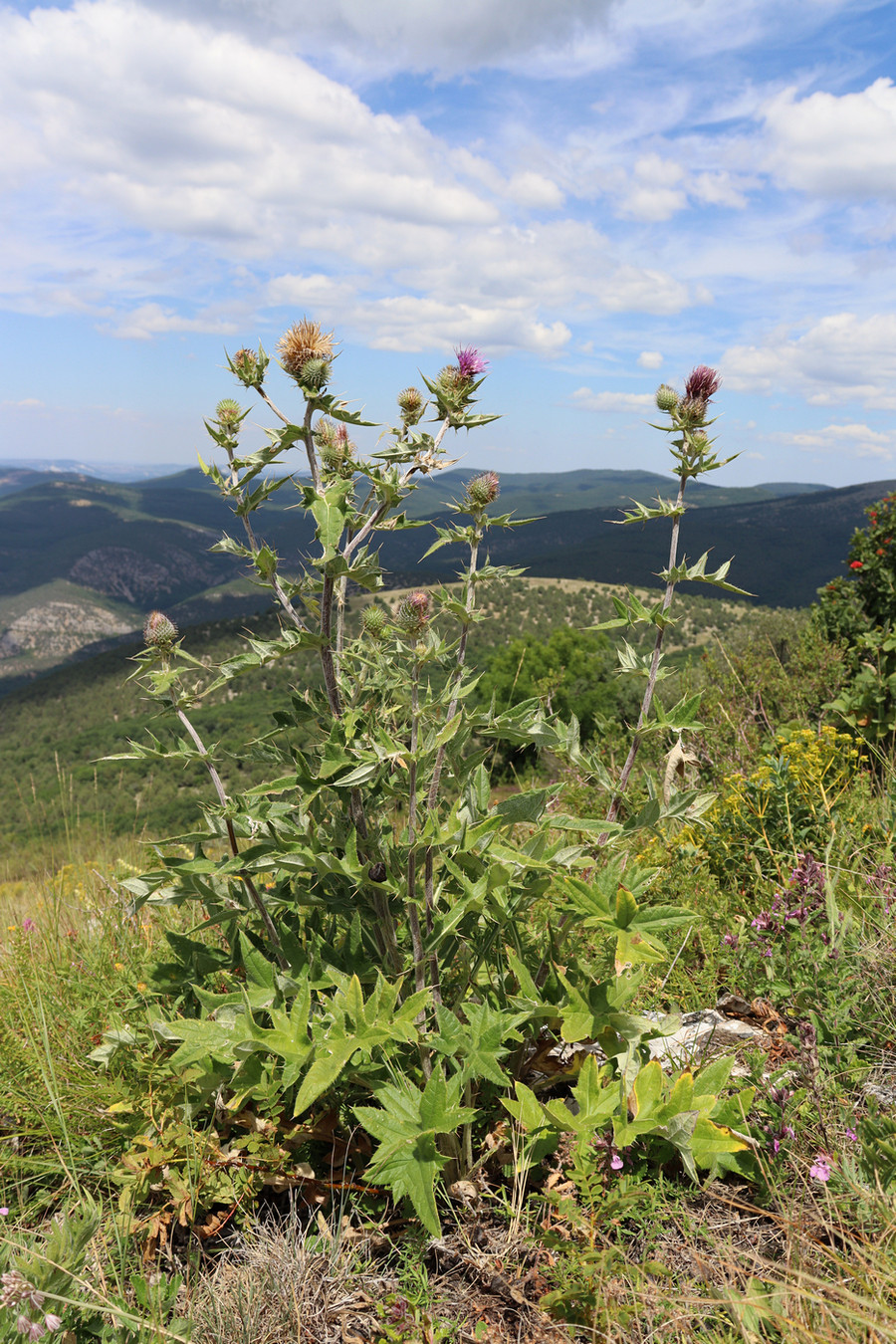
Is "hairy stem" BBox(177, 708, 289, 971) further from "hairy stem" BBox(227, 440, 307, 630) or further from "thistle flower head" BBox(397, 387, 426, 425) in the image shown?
"thistle flower head" BBox(397, 387, 426, 425)

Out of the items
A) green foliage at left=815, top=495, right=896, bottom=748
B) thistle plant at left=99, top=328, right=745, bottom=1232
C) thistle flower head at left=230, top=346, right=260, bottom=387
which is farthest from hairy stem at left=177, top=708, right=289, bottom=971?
green foliage at left=815, top=495, right=896, bottom=748

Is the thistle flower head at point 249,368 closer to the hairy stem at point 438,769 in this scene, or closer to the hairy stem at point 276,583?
the hairy stem at point 276,583

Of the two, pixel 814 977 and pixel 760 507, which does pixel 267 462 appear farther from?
pixel 760 507

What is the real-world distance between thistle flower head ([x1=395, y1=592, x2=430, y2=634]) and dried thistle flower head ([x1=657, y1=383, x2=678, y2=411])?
1428 millimetres

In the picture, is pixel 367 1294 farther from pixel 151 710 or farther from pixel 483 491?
pixel 151 710

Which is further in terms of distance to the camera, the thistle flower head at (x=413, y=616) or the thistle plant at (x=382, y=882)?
the thistle flower head at (x=413, y=616)

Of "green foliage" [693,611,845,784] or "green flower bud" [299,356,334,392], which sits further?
"green foliage" [693,611,845,784]

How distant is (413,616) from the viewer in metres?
2.62

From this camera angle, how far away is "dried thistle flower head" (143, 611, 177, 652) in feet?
9.41

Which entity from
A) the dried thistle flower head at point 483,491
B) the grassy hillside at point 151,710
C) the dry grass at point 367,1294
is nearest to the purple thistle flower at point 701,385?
the dried thistle flower head at point 483,491

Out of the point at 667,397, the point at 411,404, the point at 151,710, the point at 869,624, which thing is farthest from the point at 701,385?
the point at 151,710

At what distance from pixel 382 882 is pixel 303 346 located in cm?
197

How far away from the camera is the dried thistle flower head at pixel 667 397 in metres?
3.13

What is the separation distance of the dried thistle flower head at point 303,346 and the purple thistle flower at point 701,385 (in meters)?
1.53
